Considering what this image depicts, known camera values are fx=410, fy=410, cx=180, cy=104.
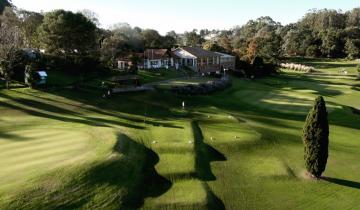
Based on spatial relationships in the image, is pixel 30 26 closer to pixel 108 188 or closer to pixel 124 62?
pixel 124 62

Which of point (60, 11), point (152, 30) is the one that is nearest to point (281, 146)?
point (60, 11)

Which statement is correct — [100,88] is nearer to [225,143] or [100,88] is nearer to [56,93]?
[56,93]

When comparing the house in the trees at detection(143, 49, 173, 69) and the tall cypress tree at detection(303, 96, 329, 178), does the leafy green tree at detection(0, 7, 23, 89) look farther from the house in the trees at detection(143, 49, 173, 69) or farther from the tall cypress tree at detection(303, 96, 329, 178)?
the tall cypress tree at detection(303, 96, 329, 178)

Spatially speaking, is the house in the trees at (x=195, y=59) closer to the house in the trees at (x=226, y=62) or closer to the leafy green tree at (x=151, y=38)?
the house in the trees at (x=226, y=62)

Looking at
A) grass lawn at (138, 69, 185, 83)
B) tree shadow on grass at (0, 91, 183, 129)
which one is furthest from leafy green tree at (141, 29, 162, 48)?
tree shadow on grass at (0, 91, 183, 129)

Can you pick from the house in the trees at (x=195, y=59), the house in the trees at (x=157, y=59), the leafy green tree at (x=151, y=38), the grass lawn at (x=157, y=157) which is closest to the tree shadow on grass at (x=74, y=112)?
the grass lawn at (x=157, y=157)

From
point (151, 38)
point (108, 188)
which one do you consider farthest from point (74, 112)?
point (151, 38)
